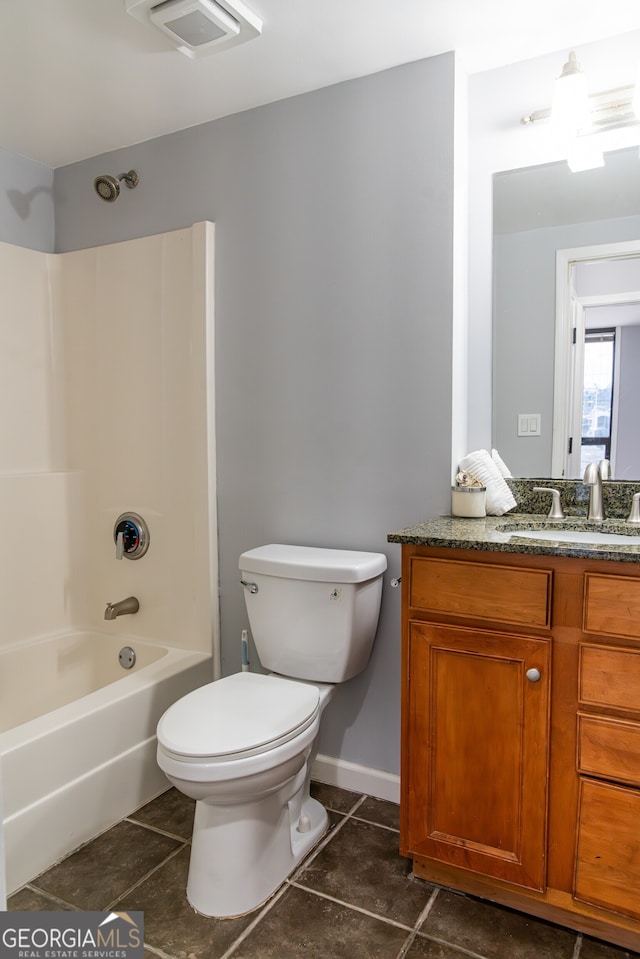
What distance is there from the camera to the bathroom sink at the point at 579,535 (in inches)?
65.9

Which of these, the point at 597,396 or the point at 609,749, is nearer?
the point at 609,749

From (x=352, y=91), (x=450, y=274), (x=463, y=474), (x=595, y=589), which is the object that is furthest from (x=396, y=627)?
(x=352, y=91)

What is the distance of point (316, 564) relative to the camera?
6.20 feet

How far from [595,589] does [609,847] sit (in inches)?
22.5

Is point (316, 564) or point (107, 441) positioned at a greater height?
point (107, 441)

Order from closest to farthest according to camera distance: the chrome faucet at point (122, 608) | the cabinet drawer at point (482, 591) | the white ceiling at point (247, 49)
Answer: the cabinet drawer at point (482, 591)
the white ceiling at point (247, 49)
the chrome faucet at point (122, 608)

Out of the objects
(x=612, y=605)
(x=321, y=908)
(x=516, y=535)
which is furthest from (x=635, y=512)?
(x=321, y=908)

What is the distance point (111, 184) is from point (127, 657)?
71.3 inches

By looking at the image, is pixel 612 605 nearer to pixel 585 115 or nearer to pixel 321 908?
pixel 321 908

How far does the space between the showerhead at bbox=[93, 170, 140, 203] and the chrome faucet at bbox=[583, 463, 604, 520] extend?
195cm

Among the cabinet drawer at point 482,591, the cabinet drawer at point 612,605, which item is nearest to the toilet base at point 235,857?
the cabinet drawer at point 482,591

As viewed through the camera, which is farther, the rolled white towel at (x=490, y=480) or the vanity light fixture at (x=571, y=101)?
the rolled white towel at (x=490, y=480)

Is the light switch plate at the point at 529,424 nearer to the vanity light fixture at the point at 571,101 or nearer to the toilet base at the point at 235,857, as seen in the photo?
the vanity light fixture at the point at 571,101

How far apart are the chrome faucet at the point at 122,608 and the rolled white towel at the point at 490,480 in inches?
55.3
